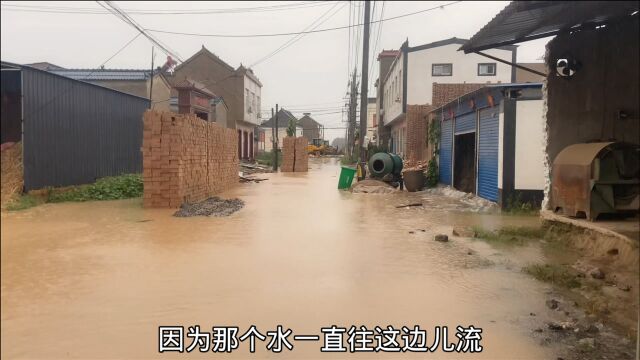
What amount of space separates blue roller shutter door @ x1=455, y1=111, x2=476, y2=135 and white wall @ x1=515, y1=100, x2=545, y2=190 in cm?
272

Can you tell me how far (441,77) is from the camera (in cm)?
2719

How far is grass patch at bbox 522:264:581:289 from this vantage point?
5.59 metres

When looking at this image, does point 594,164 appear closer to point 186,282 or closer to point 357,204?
point 186,282

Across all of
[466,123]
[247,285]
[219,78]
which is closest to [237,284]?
[247,285]

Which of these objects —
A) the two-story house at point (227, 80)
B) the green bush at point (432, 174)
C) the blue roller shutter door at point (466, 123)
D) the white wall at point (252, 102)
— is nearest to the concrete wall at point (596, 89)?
the blue roller shutter door at point (466, 123)

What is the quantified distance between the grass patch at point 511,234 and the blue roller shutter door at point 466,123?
586cm

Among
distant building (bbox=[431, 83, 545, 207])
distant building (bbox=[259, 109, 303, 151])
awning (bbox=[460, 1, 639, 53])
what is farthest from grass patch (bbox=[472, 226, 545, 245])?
distant building (bbox=[259, 109, 303, 151])

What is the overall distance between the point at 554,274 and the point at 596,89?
113 inches

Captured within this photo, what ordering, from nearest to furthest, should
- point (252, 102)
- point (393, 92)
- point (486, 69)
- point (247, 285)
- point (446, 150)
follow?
point (247, 285), point (446, 150), point (486, 69), point (393, 92), point (252, 102)

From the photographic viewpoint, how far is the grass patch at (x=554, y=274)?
5588 millimetres

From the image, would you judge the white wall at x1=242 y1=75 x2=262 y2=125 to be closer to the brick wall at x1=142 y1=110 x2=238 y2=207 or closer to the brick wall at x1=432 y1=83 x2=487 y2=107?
the brick wall at x1=432 y1=83 x2=487 y2=107

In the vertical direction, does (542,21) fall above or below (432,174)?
above

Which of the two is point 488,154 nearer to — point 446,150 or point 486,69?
point 446,150

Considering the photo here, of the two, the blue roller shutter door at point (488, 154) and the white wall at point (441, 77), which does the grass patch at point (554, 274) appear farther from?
the white wall at point (441, 77)
